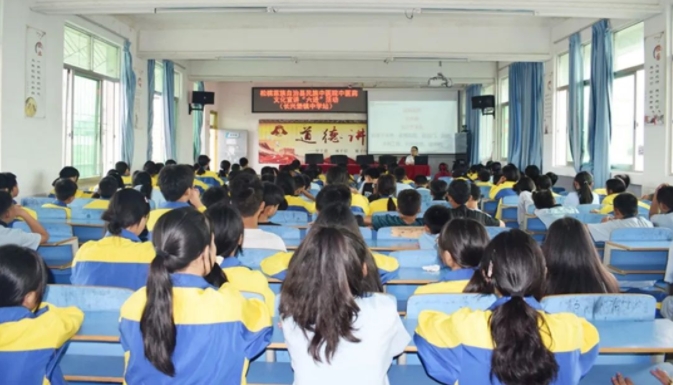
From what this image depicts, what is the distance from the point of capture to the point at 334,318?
1.78m

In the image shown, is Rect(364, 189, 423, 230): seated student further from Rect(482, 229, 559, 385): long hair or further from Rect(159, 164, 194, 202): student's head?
Rect(482, 229, 559, 385): long hair

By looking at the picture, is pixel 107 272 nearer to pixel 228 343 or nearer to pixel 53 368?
pixel 53 368

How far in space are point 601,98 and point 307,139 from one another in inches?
371

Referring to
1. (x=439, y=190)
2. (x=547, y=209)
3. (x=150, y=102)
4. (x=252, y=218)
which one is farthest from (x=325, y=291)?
(x=150, y=102)

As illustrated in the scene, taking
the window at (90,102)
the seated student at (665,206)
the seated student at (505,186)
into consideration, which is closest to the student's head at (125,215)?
the seated student at (665,206)

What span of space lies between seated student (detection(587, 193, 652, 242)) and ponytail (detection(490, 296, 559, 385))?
312 centimetres

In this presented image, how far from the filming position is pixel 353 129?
A: 55.2ft

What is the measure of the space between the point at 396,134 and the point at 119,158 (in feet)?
25.5

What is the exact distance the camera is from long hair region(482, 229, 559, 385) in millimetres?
1664

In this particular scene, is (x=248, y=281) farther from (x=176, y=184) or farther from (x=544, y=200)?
(x=544, y=200)

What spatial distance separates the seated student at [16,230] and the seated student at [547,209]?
3.87 m

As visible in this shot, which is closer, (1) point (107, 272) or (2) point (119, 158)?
(1) point (107, 272)

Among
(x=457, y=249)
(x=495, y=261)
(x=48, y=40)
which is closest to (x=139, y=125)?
(x=48, y=40)

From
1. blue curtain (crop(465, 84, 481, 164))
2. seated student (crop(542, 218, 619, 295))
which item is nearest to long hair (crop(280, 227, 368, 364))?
seated student (crop(542, 218, 619, 295))
